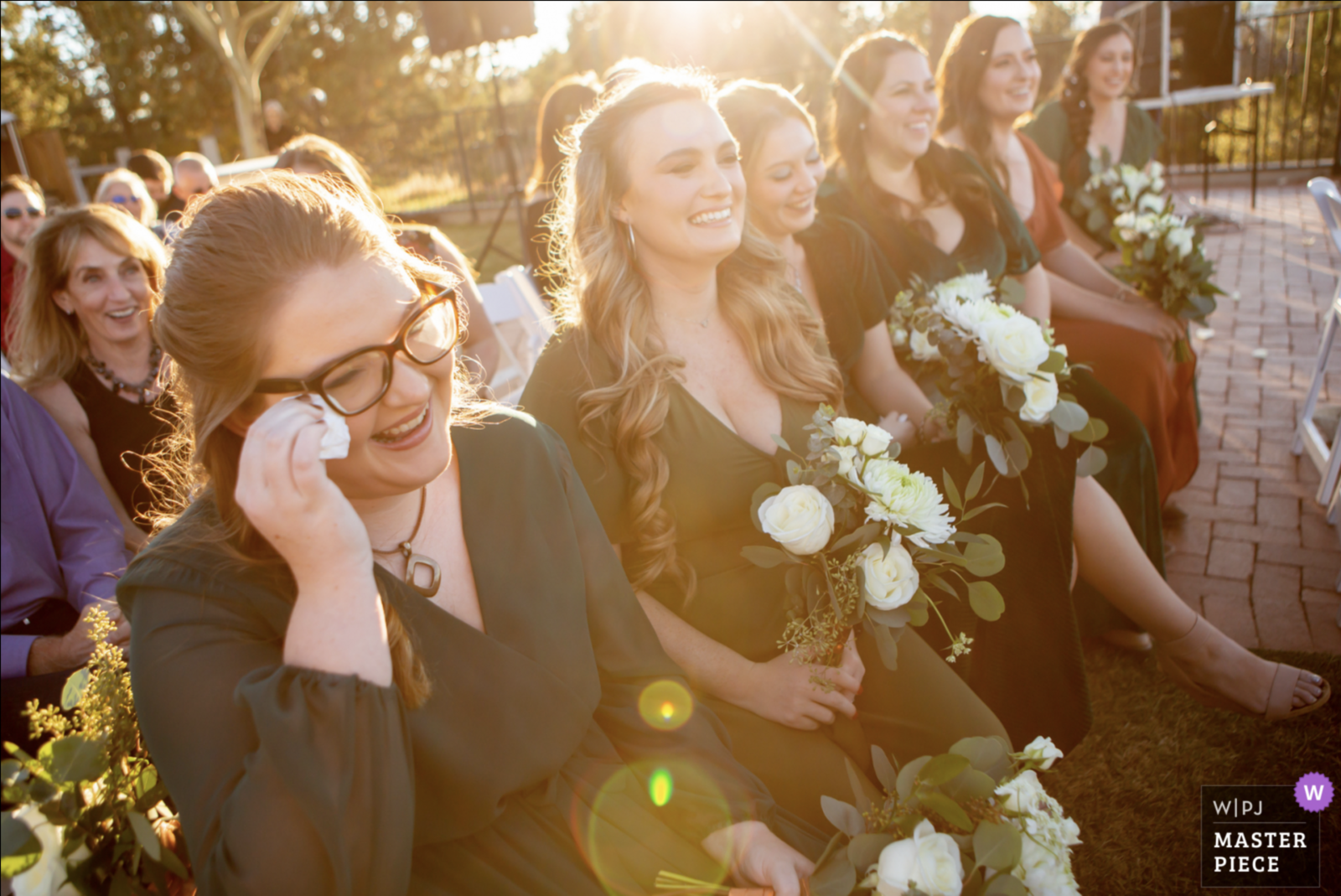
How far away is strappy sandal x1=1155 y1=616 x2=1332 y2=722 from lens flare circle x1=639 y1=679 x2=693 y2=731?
188 centimetres

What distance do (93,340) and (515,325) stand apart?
2316mm

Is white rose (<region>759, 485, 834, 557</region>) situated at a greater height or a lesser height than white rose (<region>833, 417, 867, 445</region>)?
lesser

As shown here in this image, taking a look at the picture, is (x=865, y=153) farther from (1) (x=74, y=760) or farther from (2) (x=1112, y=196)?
(1) (x=74, y=760)

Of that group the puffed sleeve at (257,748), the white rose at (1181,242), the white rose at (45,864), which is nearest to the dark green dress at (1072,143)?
the white rose at (1181,242)

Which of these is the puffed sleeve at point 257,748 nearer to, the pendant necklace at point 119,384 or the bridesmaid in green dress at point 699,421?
the bridesmaid in green dress at point 699,421

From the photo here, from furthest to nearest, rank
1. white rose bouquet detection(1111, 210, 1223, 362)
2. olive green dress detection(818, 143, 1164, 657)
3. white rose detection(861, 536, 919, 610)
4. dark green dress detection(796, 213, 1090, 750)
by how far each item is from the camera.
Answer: white rose bouquet detection(1111, 210, 1223, 362)
olive green dress detection(818, 143, 1164, 657)
dark green dress detection(796, 213, 1090, 750)
white rose detection(861, 536, 919, 610)

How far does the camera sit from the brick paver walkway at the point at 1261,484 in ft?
10.7

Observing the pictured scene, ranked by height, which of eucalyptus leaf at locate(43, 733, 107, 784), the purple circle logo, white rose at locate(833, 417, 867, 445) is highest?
white rose at locate(833, 417, 867, 445)

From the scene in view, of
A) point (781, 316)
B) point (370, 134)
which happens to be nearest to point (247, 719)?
point (781, 316)

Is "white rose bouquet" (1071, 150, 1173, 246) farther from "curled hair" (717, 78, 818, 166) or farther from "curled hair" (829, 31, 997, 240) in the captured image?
"curled hair" (717, 78, 818, 166)

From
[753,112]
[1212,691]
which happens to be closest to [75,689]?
[753,112]

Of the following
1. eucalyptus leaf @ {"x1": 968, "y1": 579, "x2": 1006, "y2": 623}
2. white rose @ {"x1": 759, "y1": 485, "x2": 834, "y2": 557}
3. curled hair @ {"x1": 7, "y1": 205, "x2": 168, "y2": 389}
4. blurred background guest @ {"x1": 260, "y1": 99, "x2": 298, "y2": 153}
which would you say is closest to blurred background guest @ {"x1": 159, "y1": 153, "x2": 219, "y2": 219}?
curled hair @ {"x1": 7, "y1": 205, "x2": 168, "y2": 389}

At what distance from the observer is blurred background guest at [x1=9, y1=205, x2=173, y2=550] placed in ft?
10.3

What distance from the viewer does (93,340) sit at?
3252 millimetres
